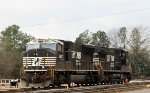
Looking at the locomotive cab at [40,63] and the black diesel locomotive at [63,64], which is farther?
the black diesel locomotive at [63,64]

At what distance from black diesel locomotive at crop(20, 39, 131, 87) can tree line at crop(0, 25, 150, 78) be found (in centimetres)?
2712

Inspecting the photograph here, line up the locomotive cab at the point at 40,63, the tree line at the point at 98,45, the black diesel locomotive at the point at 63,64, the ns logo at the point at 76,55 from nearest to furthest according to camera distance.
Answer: the locomotive cab at the point at 40,63
the black diesel locomotive at the point at 63,64
the ns logo at the point at 76,55
the tree line at the point at 98,45

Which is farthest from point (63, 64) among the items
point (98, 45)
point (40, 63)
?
point (98, 45)

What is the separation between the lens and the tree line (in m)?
72.7

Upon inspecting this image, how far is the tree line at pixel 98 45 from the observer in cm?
7273

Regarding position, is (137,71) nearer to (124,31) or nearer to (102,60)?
(124,31)

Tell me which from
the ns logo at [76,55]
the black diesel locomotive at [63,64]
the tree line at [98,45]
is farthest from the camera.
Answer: the tree line at [98,45]

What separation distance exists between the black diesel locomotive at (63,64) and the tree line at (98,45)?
27.1 m

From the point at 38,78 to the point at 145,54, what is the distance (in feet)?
194

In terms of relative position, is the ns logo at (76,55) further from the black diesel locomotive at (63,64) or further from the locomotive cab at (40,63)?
the locomotive cab at (40,63)

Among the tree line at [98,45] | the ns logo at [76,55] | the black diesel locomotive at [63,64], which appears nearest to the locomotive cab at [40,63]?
the black diesel locomotive at [63,64]

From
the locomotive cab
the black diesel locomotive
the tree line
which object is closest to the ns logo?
the black diesel locomotive

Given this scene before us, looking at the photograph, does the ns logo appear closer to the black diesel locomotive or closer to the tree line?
the black diesel locomotive

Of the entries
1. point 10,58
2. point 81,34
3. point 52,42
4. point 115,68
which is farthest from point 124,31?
point 52,42
